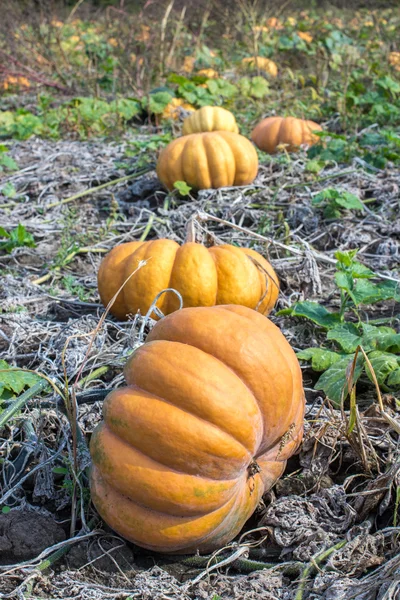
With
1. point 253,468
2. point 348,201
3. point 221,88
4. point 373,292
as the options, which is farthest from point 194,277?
point 221,88

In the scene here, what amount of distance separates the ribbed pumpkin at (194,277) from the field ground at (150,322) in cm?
→ 16

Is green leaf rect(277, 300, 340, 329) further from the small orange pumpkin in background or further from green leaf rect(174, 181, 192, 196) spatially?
the small orange pumpkin in background

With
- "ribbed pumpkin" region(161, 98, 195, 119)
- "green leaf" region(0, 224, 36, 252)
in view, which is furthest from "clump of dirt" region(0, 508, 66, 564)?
"ribbed pumpkin" region(161, 98, 195, 119)

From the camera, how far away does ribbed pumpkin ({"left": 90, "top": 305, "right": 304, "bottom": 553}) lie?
1.96 meters

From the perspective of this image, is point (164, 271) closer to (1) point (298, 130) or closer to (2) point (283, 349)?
(2) point (283, 349)

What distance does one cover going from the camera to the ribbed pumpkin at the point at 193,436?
1961 millimetres

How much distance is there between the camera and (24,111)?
822cm

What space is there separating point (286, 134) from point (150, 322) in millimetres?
3696

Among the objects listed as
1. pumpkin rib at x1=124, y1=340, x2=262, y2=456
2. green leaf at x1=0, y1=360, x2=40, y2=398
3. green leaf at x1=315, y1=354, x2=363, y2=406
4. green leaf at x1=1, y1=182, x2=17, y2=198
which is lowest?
green leaf at x1=1, y1=182, x2=17, y2=198

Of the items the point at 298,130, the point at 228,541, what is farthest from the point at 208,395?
the point at 298,130

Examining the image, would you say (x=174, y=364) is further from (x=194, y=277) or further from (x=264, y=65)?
(x=264, y=65)

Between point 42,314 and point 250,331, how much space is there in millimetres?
1964

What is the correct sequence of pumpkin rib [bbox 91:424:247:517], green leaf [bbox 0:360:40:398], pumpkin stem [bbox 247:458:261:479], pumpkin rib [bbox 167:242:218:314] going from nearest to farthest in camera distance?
1. pumpkin rib [bbox 91:424:247:517]
2. pumpkin stem [bbox 247:458:261:479]
3. green leaf [bbox 0:360:40:398]
4. pumpkin rib [bbox 167:242:218:314]

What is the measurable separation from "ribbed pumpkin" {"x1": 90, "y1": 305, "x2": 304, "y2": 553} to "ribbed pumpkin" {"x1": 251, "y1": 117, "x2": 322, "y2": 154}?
443 centimetres
